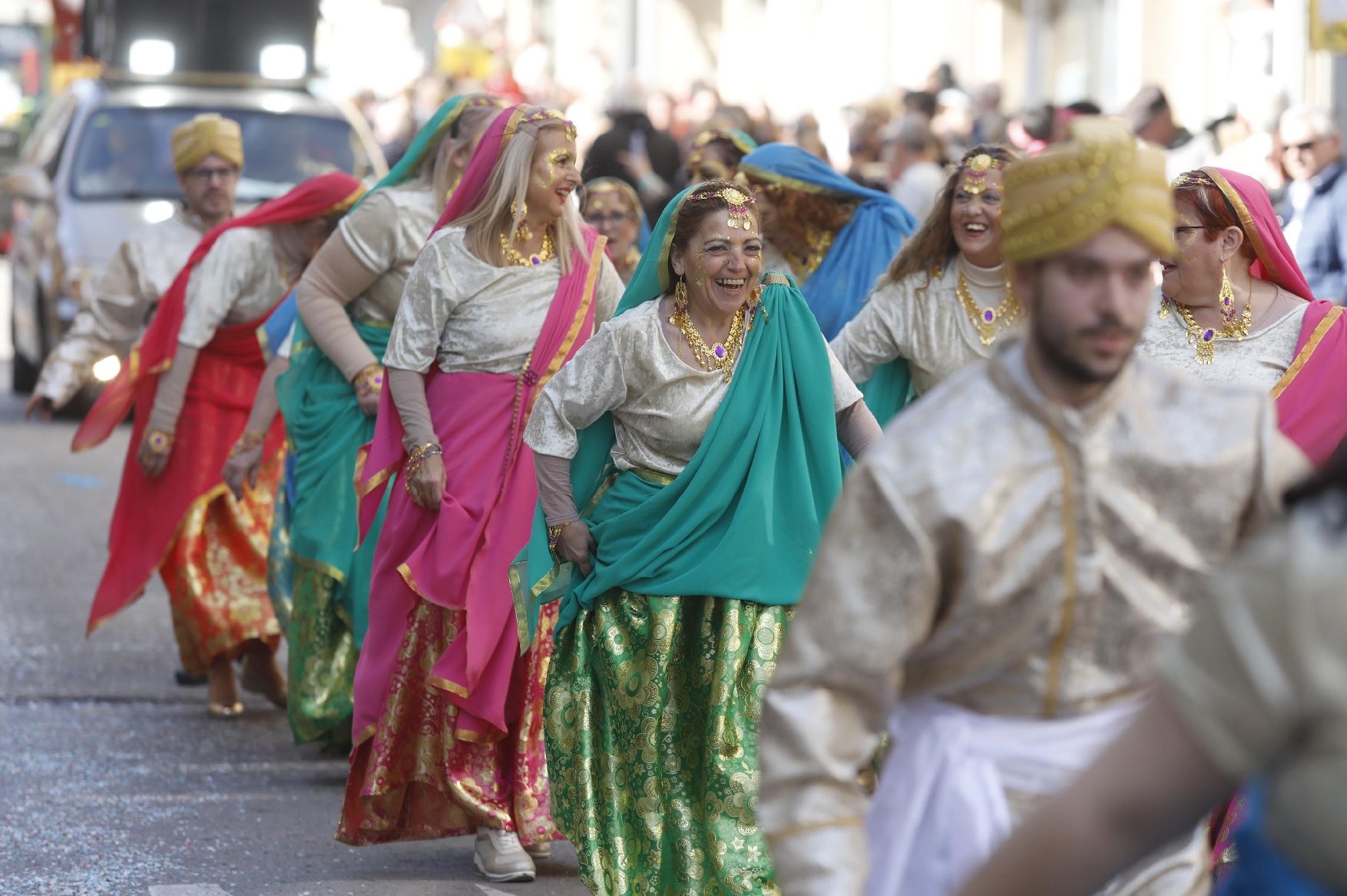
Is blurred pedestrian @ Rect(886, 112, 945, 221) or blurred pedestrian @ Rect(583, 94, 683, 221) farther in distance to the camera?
blurred pedestrian @ Rect(583, 94, 683, 221)

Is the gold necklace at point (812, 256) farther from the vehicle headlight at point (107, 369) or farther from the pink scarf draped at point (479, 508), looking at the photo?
the vehicle headlight at point (107, 369)

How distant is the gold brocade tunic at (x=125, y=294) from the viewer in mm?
8531

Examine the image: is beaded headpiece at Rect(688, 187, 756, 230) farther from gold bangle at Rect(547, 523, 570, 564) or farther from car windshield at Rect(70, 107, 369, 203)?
car windshield at Rect(70, 107, 369, 203)

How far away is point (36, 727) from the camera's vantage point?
769 centimetres

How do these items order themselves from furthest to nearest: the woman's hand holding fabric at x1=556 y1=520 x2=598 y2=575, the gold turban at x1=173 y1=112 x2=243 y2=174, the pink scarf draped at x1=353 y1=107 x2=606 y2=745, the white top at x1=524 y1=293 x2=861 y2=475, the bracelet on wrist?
the gold turban at x1=173 y1=112 x2=243 y2=174 → the bracelet on wrist → the pink scarf draped at x1=353 y1=107 x2=606 y2=745 → the woman's hand holding fabric at x1=556 y1=520 x2=598 y2=575 → the white top at x1=524 y1=293 x2=861 y2=475

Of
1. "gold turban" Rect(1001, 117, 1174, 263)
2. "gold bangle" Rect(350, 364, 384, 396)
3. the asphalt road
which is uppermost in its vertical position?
"gold turban" Rect(1001, 117, 1174, 263)

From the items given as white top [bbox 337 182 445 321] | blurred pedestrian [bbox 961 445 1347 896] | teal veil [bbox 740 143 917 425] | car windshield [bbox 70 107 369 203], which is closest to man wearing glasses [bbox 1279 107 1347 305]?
A: teal veil [bbox 740 143 917 425]

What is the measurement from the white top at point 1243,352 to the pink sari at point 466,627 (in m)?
1.57

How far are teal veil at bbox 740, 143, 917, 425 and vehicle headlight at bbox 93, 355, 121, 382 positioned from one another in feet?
7.94

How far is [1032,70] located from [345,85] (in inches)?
598

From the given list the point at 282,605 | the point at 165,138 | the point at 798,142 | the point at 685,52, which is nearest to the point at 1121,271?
the point at 282,605

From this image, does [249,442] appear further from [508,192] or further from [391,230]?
[508,192]

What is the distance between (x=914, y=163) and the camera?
1218cm

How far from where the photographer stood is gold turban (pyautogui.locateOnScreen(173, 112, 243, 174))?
8.48m
